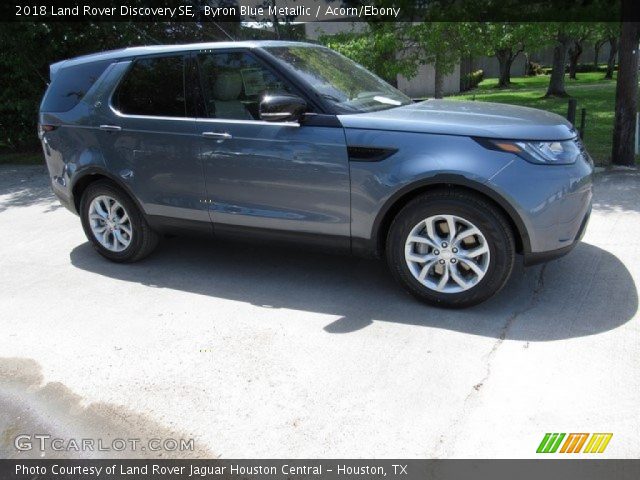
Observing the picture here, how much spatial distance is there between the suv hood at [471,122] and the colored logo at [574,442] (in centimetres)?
184

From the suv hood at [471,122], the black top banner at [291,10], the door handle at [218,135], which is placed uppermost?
the black top banner at [291,10]

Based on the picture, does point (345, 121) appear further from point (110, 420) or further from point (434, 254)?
point (110, 420)

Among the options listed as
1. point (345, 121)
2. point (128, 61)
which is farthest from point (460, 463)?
point (128, 61)

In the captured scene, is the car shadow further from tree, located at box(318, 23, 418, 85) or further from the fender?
tree, located at box(318, 23, 418, 85)

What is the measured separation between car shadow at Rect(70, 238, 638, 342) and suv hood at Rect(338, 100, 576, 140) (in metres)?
1.15

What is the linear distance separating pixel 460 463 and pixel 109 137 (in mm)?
3901

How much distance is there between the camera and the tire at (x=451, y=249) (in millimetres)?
3748

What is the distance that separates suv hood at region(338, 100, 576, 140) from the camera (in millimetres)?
3699

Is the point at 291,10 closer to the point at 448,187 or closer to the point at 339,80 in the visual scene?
the point at 339,80

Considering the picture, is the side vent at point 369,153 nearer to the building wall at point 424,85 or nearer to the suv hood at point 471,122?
the suv hood at point 471,122

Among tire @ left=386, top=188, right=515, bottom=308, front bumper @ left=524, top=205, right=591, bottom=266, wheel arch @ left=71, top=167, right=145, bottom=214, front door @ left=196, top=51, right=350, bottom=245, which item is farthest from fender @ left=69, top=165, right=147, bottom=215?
front bumper @ left=524, top=205, right=591, bottom=266

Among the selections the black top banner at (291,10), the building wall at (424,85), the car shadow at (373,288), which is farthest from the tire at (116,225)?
the building wall at (424,85)

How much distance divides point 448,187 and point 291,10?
9710 mm

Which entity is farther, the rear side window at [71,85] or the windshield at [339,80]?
the rear side window at [71,85]
